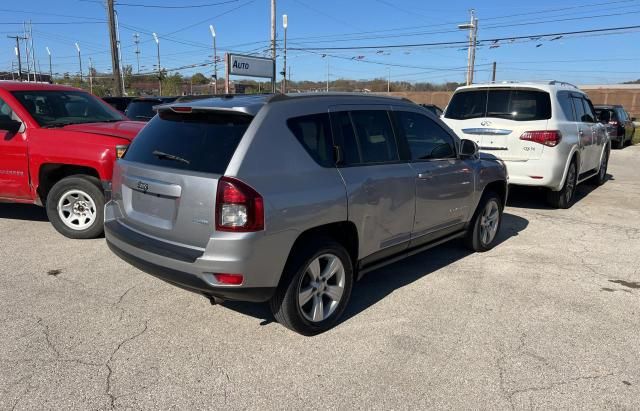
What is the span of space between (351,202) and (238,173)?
97 centimetres

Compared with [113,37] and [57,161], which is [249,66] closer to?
[113,37]

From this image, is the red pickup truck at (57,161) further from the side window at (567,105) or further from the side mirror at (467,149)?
the side window at (567,105)

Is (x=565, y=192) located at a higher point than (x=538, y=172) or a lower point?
lower

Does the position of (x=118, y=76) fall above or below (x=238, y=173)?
above

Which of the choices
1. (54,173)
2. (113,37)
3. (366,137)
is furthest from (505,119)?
(113,37)

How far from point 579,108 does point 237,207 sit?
779cm

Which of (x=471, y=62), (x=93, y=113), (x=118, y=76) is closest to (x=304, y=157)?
(x=93, y=113)

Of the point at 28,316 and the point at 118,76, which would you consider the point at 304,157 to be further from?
the point at 118,76

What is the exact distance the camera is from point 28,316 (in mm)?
3846

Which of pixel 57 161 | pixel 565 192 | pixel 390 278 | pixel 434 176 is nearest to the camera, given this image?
pixel 434 176

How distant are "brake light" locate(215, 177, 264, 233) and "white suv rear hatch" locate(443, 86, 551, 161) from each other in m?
5.64

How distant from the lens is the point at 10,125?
18.9 ft

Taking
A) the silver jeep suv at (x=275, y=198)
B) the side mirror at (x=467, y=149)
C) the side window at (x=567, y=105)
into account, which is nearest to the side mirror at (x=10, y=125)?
the silver jeep suv at (x=275, y=198)

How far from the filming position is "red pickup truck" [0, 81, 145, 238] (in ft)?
18.4
